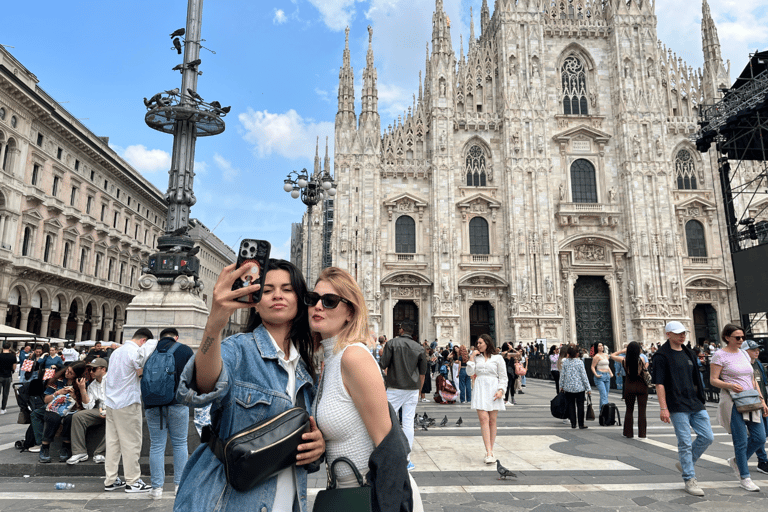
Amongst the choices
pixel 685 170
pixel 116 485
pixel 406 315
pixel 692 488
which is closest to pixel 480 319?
pixel 406 315

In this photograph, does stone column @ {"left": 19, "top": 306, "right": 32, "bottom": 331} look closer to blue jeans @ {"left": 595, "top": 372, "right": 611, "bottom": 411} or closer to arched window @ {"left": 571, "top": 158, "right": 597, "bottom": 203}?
blue jeans @ {"left": 595, "top": 372, "right": 611, "bottom": 411}

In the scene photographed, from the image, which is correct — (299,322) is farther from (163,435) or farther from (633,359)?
(633,359)

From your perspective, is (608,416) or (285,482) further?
(608,416)

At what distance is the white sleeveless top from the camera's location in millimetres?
1999

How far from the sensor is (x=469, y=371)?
6.93 m

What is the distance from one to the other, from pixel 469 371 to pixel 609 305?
24.9 m

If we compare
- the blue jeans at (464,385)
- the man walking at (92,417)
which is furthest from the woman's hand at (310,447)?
the blue jeans at (464,385)

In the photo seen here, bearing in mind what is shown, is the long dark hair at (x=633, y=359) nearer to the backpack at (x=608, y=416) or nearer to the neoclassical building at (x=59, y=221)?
the backpack at (x=608, y=416)

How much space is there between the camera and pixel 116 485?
17.8ft

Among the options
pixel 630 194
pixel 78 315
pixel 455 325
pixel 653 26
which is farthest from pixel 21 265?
pixel 653 26

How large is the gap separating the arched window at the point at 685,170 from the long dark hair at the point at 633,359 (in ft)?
83.4

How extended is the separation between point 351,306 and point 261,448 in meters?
0.72

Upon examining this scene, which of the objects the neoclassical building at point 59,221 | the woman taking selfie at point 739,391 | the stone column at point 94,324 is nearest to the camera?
the woman taking selfie at point 739,391

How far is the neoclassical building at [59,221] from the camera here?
2600cm
